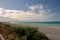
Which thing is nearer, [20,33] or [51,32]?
[20,33]

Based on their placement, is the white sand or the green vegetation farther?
the white sand

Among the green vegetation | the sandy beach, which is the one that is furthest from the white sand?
the green vegetation

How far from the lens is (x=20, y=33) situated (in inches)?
145

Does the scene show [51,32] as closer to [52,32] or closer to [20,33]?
[52,32]

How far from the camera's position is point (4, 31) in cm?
368

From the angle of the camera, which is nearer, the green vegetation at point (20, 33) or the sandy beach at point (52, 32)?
the green vegetation at point (20, 33)

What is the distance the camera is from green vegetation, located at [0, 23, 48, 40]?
352cm

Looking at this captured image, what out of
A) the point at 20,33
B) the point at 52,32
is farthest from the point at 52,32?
the point at 20,33

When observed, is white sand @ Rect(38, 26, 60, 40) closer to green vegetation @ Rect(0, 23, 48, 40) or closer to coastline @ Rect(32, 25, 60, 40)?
coastline @ Rect(32, 25, 60, 40)

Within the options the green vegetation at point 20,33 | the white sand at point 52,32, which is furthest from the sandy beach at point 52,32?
the green vegetation at point 20,33

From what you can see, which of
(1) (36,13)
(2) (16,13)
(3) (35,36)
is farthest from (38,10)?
(3) (35,36)

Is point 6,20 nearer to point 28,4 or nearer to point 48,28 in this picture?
point 28,4

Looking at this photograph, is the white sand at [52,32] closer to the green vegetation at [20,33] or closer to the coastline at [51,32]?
the coastline at [51,32]

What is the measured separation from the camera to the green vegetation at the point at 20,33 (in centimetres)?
352
